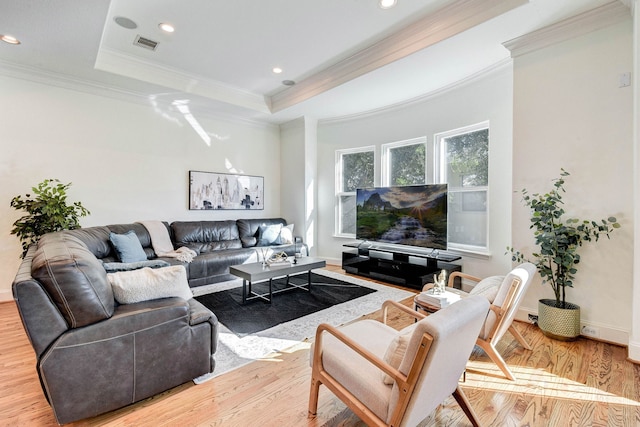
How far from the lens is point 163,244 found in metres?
4.40

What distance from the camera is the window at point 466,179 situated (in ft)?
13.2

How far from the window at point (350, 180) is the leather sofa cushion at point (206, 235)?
2084 mm

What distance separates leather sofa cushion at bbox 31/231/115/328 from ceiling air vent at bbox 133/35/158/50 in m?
2.94

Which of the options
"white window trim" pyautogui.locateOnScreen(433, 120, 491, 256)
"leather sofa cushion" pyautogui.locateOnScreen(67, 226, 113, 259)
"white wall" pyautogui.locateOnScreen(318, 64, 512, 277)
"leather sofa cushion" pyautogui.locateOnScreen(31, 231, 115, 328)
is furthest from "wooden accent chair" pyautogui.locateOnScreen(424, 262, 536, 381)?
"leather sofa cushion" pyautogui.locateOnScreen(67, 226, 113, 259)

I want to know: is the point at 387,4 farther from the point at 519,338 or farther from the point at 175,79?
the point at 519,338

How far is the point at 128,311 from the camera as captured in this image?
1.74 meters

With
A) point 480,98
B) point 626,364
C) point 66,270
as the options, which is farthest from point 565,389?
point 480,98

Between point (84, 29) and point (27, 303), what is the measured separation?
284 centimetres

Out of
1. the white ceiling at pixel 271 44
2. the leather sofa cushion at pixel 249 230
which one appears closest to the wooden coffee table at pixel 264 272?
the leather sofa cushion at pixel 249 230

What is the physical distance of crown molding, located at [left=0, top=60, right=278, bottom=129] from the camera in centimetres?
365

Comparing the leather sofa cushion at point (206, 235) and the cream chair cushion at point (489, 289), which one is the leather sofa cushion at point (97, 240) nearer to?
the leather sofa cushion at point (206, 235)

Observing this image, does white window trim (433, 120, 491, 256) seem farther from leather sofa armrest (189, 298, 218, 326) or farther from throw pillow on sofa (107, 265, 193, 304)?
throw pillow on sofa (107, 265, 193, 304)

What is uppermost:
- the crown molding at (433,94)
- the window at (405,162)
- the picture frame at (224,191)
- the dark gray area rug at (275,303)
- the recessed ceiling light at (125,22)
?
the recessed ceiling light at (125,22)

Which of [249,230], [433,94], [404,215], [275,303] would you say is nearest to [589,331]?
[404,215]
